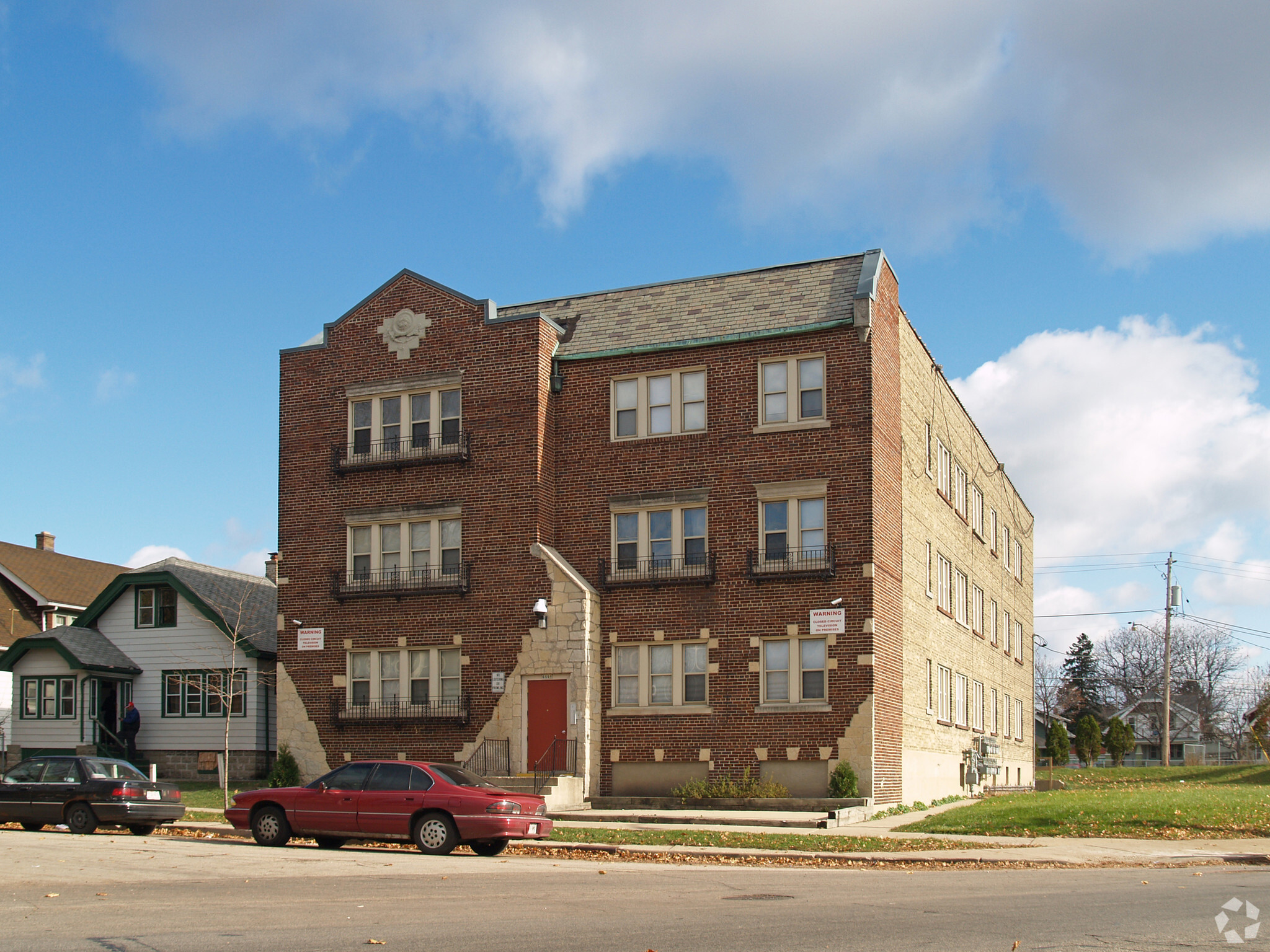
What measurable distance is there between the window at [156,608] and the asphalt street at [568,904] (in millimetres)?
21011

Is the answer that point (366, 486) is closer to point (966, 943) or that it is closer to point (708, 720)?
point (708, 720)

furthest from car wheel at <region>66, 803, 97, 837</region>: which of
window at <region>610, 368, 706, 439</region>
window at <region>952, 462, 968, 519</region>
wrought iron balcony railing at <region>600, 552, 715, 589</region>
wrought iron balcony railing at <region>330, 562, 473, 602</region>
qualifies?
window at <region>952, 462, 968, 519</region>

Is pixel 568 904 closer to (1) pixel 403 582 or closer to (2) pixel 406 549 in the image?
(1) pixel 403 582

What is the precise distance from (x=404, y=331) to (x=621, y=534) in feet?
24.7

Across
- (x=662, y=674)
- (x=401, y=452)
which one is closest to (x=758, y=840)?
(x=662, y=674)

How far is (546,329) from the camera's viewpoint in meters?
30.9

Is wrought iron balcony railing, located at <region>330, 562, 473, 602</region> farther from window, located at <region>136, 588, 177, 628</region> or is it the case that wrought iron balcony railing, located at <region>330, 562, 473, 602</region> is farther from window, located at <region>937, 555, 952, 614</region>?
window, located at <region>937, 555, 952, 614</region>

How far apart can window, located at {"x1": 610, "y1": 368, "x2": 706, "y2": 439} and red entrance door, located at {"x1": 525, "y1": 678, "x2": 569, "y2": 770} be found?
19.7 ft

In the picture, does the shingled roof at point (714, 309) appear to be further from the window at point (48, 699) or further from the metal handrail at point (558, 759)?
the window at point (48, 699)

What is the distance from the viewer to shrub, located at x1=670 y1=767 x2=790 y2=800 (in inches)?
1062

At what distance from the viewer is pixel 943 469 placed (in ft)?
122

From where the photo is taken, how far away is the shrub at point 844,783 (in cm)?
2628

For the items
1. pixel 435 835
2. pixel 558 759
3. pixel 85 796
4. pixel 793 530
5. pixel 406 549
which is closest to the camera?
pixel 435 835

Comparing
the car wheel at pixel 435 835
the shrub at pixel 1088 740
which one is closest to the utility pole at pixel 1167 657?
the shrub at pixel 1088 740
